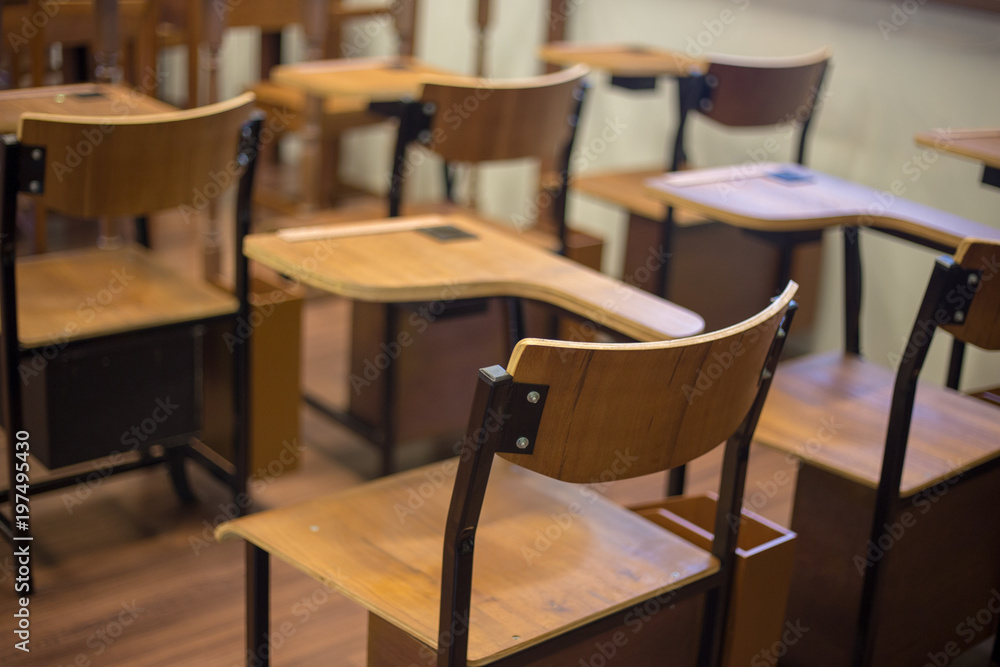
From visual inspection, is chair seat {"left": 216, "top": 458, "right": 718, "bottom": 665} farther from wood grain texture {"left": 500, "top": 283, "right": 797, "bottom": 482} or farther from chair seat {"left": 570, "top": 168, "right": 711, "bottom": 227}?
chair seat {"left": 570, "top": 168, "right": 711, "bottom": 227}

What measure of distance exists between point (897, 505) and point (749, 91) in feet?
5.32

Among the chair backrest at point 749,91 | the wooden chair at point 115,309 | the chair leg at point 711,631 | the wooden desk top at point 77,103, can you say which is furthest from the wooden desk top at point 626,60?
the chair leg at point 711,631

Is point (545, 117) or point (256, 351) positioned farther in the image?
point (545, 117)

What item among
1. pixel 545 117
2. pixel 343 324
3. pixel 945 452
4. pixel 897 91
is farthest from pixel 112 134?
pixel 897 91

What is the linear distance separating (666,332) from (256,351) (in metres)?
1.18

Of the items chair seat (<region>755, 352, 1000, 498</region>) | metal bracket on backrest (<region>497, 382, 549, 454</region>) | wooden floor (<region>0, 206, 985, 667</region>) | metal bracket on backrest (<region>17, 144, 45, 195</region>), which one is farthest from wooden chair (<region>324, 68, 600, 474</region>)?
metal bracket on backrest (<region>497, 382, 549, 454</region>)

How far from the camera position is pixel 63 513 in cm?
246

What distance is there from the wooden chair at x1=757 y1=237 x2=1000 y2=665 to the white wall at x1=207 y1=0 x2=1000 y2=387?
55.5 inches

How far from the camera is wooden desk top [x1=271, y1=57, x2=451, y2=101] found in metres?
3.12

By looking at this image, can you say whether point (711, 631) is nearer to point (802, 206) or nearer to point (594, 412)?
point (594, 412)

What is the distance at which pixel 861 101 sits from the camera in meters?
3.50

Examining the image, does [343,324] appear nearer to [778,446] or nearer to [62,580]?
[62,580]

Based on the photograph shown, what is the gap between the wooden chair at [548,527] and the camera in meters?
1.17

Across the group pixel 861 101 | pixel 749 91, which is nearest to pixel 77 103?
pixel 749 91
